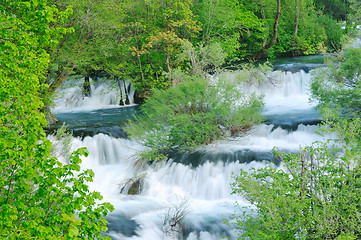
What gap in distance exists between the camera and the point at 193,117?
43.2 ft

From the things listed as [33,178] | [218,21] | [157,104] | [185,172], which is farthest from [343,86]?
[218,21]

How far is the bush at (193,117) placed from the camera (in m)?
12.9

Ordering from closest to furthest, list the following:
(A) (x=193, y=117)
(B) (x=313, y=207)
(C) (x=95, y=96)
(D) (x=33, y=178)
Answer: (D) (x=33, y=178)
(B) (x=313, y=207)
(A) (x=193, y=117)
(C) (x=95, y=96)

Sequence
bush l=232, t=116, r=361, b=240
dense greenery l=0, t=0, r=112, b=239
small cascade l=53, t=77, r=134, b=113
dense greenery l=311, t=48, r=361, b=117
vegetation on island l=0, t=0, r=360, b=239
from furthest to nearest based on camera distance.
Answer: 1. small cascade l=53, t=77, r=134, b=113
2. dense greenery l=311, t=48, r=361, b=117
3. bush l=232, t=116, r=361, b=240
4. vegetation on island l=0, t=0, r=360, b=239
5. dense greenery l=0, t=0, r=112, b=239

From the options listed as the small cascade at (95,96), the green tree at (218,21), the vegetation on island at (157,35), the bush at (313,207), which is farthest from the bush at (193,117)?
the small cascade at (95,96)

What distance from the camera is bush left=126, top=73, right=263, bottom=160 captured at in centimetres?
1295

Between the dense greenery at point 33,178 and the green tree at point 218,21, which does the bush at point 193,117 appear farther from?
the green tree at point 218,21

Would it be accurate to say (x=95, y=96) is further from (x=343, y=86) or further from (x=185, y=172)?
(x=343, y=86)

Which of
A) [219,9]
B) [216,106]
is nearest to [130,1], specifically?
[219,9]

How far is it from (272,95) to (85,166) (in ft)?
35.2

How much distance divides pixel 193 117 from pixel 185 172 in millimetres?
2234

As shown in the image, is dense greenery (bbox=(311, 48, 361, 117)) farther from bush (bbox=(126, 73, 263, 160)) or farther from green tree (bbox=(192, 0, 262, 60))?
green tree (bbox=(192, 0, 262, 60))

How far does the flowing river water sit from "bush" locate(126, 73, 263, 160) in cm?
54

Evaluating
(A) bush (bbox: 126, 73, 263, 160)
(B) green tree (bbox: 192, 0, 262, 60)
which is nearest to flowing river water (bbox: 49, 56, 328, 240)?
(A) bush (bbox: 126, 73, 263, 160)
